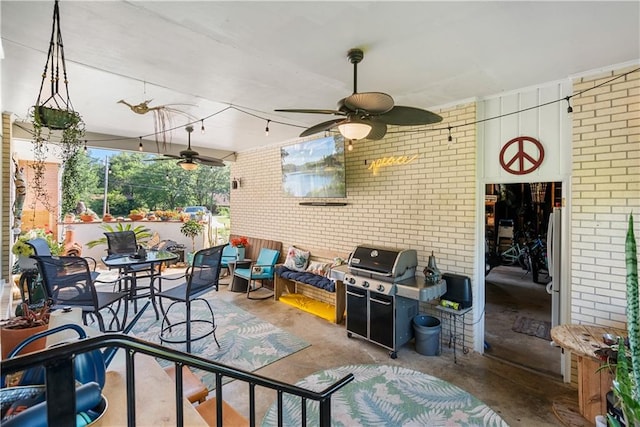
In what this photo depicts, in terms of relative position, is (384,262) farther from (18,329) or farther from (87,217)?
(87,217)

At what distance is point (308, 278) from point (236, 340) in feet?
4.88

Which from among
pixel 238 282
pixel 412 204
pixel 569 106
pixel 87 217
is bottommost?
pixel 238 282

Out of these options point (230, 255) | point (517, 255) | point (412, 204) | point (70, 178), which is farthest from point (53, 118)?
point (517, 255)

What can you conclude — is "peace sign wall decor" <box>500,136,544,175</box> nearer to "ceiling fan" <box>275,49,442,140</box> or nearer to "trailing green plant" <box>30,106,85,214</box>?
"ceiling fan" <box>275,49,442,140</box>

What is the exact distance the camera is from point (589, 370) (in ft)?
7.73

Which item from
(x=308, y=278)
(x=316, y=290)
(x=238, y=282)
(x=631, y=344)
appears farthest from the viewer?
(x=238, y=282)

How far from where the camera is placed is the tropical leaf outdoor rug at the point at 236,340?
338 centimetres

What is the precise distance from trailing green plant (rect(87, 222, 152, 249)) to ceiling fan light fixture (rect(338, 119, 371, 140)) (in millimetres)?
7065

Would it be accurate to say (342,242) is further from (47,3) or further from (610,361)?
(47,3)

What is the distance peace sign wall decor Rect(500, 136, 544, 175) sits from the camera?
3.22 meters

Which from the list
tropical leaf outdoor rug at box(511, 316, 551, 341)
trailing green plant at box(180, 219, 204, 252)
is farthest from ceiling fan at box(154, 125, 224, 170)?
tropical leaf outdoor rug at box(511, 316, 551, 341)

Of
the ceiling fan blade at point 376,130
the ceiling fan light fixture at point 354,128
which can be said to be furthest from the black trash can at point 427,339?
the ceiling fan light fixture at point 354,128

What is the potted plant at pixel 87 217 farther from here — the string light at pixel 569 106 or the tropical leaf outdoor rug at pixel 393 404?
the string light at pixel 569 106

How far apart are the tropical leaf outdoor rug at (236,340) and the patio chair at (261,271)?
2.61ft
